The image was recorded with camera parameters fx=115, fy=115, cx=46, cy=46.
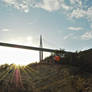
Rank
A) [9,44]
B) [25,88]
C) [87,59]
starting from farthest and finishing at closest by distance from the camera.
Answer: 1. [9,44]
2. [87,59]
3. [25,88]

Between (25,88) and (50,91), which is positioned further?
(25,88)

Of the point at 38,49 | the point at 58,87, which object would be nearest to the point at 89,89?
the point at 58,87

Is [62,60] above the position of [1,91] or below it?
above

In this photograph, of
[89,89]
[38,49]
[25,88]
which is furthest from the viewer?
[38,49]

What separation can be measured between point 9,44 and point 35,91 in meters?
11.2

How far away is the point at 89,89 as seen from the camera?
552 cm

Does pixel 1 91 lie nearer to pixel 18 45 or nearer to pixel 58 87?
pixel 58 87

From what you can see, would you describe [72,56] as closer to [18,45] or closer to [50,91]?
[50,91]

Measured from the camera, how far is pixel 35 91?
6512 millimetres

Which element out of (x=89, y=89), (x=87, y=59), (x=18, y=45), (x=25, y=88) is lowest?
(x=25, y=88)

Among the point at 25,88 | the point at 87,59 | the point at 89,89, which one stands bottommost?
the point at 25,88

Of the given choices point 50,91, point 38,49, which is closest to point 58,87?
point 50,91

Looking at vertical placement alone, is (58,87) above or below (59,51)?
below

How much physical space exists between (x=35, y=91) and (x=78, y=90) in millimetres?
2383
